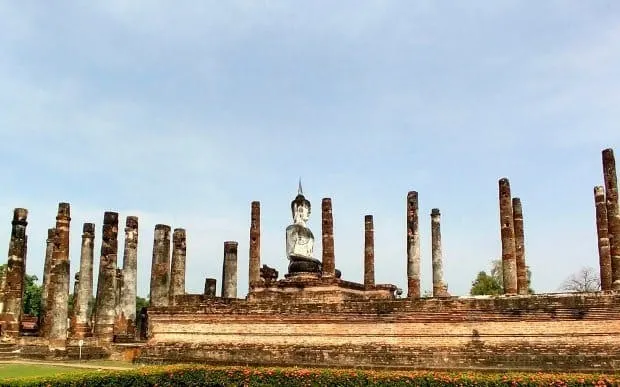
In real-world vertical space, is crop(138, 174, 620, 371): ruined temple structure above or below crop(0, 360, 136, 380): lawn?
above

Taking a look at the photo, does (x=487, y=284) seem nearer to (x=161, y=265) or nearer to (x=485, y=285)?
(x=485, y=285)

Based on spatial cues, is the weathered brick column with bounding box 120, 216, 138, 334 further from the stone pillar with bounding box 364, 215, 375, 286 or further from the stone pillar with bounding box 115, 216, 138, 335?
the stone pillar with bounding box 364, 215, 375, 286

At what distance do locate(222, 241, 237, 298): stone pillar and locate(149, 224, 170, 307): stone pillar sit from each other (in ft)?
11.7

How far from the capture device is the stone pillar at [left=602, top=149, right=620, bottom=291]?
1914 centimetres

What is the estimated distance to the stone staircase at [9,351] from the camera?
20.7 metres

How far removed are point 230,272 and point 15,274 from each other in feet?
28.5

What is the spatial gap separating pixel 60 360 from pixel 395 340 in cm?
1192

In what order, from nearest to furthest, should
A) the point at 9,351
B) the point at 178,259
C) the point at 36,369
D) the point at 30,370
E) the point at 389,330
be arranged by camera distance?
the point at 389,330, the point at 30,370, the point at 36,369, the point at 9,351, the point at 178,259

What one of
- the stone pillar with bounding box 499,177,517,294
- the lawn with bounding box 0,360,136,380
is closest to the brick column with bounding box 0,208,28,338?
the lawn with bounding box 0,360,136,380

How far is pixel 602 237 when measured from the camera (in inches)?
810

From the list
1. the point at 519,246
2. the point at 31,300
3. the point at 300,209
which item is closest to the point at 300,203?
the point at 300,209

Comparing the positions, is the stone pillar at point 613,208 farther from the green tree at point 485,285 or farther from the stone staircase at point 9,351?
the green tree at point 485,285

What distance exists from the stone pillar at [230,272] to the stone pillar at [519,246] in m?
12.0

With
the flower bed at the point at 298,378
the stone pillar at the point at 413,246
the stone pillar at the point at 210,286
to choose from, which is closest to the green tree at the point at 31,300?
the stone pillar at the point at 210,286
